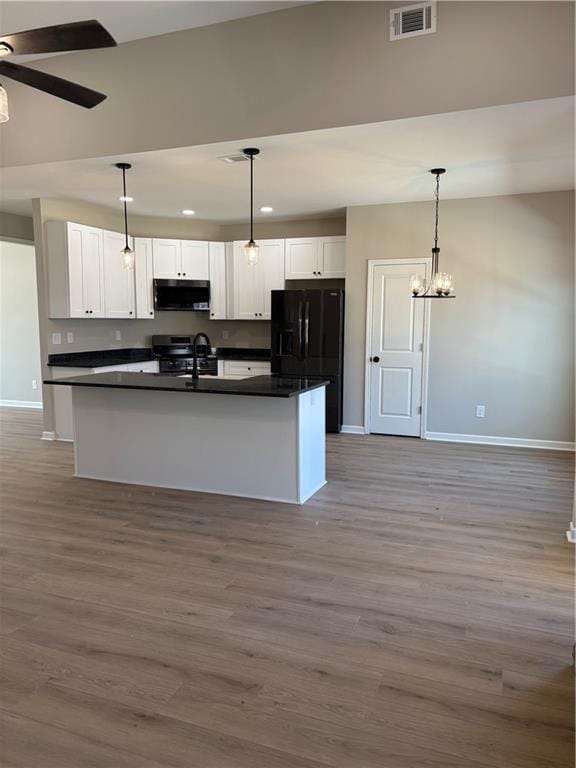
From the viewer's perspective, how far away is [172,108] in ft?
12.2

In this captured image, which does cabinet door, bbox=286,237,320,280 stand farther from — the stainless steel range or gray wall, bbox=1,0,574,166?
gray wall, bbox=1,0,574,166

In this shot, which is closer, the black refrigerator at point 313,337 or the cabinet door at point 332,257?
the black refrigerator at point 313,337

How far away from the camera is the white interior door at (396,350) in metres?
5.93

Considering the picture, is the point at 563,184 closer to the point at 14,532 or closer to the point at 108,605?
the point at 108,605

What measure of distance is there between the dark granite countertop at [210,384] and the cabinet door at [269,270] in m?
2.66

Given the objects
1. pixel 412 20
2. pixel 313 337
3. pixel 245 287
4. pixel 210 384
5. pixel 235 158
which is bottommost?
pixel 210 384

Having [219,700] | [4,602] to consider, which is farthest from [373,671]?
[4,602]

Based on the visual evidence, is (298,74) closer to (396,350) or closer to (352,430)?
(396,350)

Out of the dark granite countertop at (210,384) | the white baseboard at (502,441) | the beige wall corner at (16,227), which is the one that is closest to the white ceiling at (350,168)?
the beige wall corner at (16,227)

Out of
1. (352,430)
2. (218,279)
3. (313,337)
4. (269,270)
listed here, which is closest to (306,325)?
(313,337)

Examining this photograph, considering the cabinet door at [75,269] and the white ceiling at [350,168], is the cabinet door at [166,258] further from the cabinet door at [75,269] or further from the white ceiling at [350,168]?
the cabinet door at [75,269]

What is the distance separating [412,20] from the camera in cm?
306

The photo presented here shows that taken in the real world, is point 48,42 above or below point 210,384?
above

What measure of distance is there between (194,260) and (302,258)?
148cm
